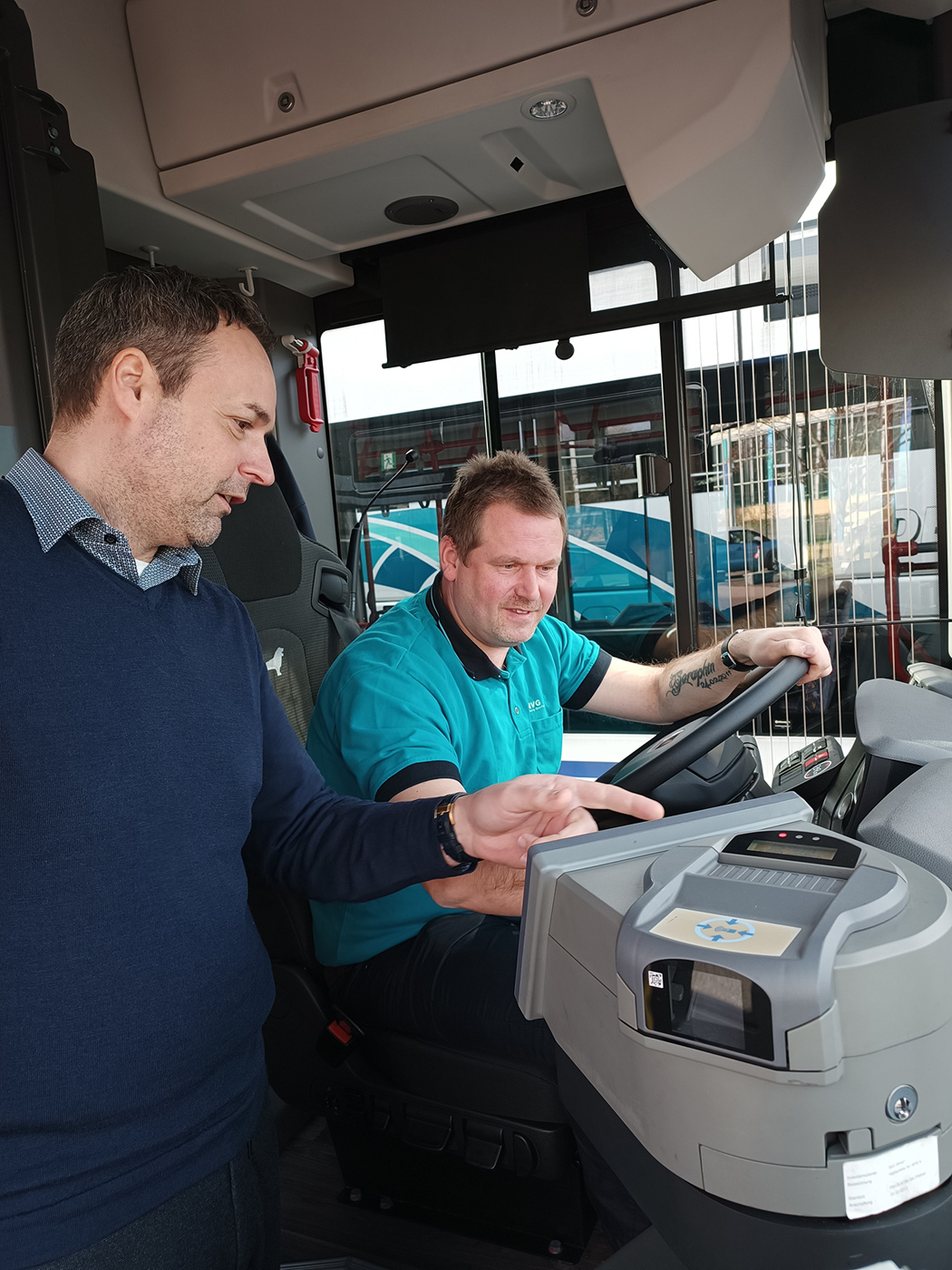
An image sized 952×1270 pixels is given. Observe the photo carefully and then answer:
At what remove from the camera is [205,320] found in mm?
1017

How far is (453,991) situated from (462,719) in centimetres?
44

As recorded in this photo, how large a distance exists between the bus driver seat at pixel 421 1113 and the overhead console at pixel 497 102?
4.38ft

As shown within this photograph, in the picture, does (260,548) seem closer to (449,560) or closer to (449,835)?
(449,560)

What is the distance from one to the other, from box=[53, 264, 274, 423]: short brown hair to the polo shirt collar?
743 millimetres

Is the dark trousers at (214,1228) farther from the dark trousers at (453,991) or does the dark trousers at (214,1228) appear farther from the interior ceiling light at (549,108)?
the interior ceiling light at (549,108)

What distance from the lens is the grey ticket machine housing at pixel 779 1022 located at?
1.80ft

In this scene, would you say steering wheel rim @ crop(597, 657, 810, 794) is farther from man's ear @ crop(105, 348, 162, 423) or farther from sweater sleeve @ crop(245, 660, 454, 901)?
man's ear @ crop(105, 348, 162, 423)

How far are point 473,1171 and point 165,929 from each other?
2.74ft

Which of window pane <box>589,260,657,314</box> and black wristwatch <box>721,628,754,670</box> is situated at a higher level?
window pane <box>589,260,657,314</box>

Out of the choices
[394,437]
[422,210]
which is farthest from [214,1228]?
[394,437]

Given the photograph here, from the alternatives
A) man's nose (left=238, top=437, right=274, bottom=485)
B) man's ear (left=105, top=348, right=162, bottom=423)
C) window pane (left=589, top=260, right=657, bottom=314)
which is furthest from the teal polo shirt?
window pane (left=589, top=260, right=657, bottom=314)

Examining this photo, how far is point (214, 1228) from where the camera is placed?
0.99 metres

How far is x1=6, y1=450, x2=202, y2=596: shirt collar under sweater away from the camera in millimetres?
925

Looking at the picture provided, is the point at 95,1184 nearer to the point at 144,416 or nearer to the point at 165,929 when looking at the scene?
the point at 165,929
